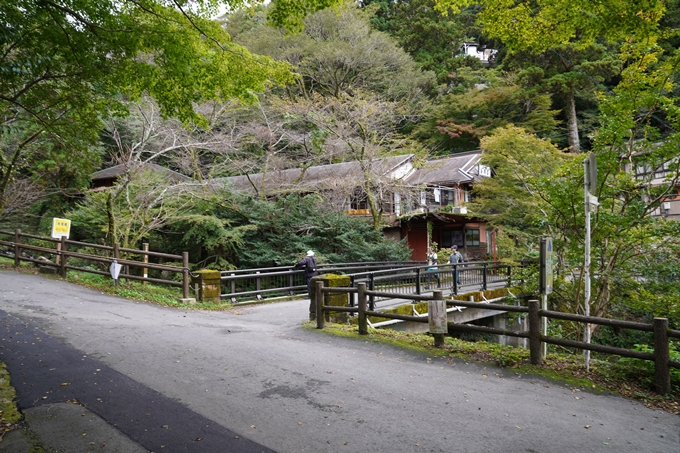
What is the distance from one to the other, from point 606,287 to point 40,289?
45.0 feet

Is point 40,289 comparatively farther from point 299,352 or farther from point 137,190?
point 299,352

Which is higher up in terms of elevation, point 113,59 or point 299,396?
point 113,59

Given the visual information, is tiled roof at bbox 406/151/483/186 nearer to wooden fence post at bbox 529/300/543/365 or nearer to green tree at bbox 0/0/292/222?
wooden fence post at bbox 529/300/543/365

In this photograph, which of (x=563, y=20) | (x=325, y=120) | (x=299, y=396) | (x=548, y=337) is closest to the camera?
(x=299, y=396)

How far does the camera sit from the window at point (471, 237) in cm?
2911

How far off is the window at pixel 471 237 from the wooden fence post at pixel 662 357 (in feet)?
77.4

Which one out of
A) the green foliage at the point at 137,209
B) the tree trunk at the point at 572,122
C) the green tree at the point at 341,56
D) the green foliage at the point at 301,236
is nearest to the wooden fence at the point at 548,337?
the green foliage at the point at 301,236

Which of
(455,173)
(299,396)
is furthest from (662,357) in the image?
(455,173)

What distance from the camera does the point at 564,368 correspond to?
6762mm

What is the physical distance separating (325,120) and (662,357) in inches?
673

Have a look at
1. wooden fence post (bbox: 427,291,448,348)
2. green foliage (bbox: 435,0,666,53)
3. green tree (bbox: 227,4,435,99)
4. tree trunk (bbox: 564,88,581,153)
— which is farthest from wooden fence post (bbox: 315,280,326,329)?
tree trunk (bbox: 564,88,581,153)

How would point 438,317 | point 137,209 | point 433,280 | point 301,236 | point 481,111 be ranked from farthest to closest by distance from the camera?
1. point 481,111
2. point 301,236
3. point 137,209
4. point 433,280
5. point 438,317

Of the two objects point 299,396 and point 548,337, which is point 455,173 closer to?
point 548,337

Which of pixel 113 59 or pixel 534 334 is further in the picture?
pixel 113 59
